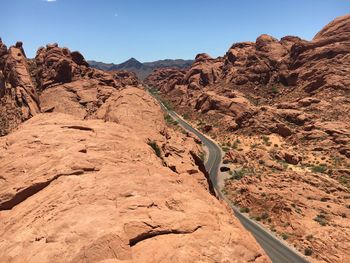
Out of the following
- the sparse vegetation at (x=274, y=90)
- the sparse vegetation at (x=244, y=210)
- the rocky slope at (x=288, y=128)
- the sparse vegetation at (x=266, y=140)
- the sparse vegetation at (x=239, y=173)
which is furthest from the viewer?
the sparse vegetation at (x=274, y=90)

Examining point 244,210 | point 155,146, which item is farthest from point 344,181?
point 155,146

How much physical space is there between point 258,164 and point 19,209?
49.6 m

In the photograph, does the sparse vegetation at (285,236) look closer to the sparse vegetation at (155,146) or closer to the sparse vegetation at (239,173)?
the sparse vegetation at (239,173)

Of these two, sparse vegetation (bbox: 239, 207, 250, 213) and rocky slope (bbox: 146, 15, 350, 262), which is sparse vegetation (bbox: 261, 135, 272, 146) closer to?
rocky slope (bbox: 146, 15, 350, 262)

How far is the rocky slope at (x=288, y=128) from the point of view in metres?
35.5

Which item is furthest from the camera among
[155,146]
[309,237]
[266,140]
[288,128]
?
[288,128]

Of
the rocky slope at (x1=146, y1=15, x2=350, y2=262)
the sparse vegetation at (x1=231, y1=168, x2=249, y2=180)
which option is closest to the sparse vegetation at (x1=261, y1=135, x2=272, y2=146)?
the rocky slope at (x1=146, y1=15, x2=350, y2=262)

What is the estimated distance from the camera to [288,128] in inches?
2798

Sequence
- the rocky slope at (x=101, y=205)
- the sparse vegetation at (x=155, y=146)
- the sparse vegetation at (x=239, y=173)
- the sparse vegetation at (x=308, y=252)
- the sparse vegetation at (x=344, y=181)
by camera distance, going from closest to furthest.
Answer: the rocky slope at (x=101, y=205) → the sparse vegetation at (x=155, y=146) → the sparse vegetation at (x=308, y=252) → the sparse vegetation at (x=344, y=181) → the sparse vegetation at (x=239, y=173)

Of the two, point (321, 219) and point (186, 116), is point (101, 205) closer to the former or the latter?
point (321, 219)

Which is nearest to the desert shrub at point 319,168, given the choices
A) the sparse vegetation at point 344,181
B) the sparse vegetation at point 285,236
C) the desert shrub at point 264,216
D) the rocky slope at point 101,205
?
the sparse vegetation at point 344,181

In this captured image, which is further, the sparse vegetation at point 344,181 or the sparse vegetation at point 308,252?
the sparse vegetation at point 344,181

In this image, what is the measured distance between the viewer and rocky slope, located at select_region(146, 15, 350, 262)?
35500 millimetres

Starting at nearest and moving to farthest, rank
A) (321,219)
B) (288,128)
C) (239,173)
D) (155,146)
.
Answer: (155,146) < (321,219) < (239,173) < (288,128)
